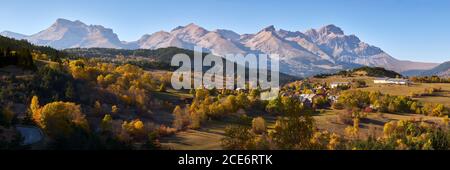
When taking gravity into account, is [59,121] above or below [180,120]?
above

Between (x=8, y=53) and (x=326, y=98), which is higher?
(x=8, y=53)

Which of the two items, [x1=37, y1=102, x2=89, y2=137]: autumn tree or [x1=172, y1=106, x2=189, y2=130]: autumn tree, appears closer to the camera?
[x1=37, y1=102, x2=89, y2=137]: autumn tree

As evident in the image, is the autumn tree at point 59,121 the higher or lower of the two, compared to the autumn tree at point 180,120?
higher

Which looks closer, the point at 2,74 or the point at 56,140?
the point at 56,140

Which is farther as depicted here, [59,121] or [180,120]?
[180,120]

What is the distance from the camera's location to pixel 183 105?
6127 inches

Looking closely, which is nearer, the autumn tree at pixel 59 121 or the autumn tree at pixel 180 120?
the autumn tree at pixel 59 121

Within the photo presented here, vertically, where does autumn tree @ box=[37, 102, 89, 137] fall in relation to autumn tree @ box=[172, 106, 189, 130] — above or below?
above
